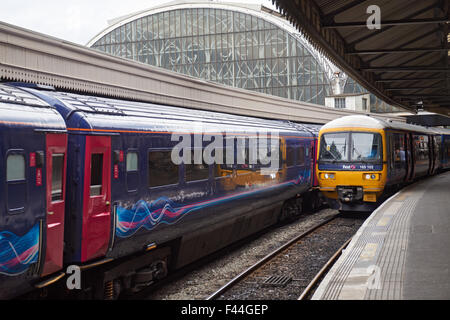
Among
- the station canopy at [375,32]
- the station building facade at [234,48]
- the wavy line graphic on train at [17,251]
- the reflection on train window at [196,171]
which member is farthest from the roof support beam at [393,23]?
the station building facade at [234,48]

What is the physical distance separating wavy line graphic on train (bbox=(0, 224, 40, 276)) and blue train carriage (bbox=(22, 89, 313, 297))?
782 millimetres

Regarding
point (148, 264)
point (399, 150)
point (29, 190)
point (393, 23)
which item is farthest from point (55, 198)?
point (399, 150)

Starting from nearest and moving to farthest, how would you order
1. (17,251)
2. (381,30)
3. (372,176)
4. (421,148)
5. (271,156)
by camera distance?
(17,251)
(271,156)
(381,30)
(372,176)
(421,148)

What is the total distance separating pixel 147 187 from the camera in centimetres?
856

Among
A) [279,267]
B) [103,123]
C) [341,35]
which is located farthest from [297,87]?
[103,123]

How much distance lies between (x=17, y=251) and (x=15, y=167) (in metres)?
0.96

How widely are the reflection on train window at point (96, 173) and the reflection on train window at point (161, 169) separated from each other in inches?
51.5

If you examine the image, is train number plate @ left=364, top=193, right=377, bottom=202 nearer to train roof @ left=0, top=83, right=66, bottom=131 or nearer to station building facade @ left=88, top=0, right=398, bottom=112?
train roof @ left=0, top=83, right=66, bottom=131

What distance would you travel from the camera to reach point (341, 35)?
15.5m

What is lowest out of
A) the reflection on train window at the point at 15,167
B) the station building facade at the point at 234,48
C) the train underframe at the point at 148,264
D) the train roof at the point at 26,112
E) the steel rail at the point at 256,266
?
the steel rail at the point at 256,266

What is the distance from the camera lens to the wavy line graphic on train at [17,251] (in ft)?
19.0

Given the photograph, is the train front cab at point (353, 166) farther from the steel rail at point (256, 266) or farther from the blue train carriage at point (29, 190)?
the blue train carriage at point (29, 190)

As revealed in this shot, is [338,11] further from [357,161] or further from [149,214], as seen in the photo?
[149,214]
